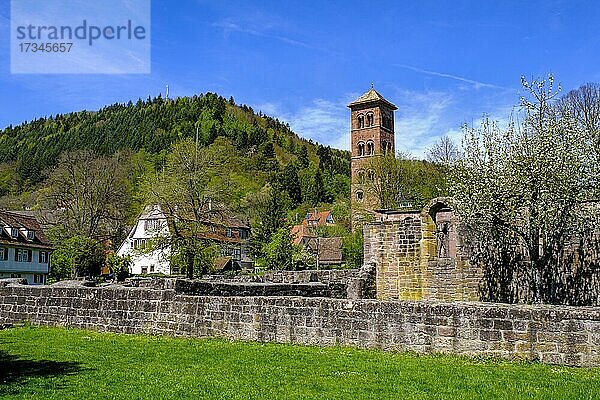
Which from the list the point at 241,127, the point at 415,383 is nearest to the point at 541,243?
the point at 415,383

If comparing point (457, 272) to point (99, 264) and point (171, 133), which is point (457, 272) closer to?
point (99, 264)

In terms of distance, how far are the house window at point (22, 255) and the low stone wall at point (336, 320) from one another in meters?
41.5

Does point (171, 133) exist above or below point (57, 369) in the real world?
above

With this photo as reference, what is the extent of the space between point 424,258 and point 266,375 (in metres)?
10.8

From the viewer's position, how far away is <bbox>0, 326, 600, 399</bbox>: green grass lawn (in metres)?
7.41

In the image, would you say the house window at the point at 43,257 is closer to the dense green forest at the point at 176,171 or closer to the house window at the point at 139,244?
the dense green forest at the point at 176,171

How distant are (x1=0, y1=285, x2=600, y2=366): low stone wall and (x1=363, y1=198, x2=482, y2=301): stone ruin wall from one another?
7.33 meters

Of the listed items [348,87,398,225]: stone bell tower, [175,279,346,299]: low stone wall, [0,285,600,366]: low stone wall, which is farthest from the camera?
[348,87,398,225]: stone bell tower

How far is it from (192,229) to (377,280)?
1872cm

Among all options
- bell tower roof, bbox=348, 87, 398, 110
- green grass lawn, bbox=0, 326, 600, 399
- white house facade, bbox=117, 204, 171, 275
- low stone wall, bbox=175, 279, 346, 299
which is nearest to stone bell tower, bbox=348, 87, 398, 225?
bell tower roof, bbox=348, 87, 398, 110

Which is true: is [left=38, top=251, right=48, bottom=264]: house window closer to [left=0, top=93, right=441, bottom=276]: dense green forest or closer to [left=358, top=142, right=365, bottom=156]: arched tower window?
[left=0, top=93, right=441, bottom=276]: dense green forest

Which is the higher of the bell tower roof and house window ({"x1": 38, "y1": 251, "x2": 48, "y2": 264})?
the bell tower roof

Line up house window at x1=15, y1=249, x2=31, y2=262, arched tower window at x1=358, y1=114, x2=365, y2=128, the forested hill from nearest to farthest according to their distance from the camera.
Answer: house window at x1=15, y1=249, x2=31, y2=262 → arched tower window at x1=358, y1=114, x2=365, y2=128 → the forested hill

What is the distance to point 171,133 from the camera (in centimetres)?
13500
